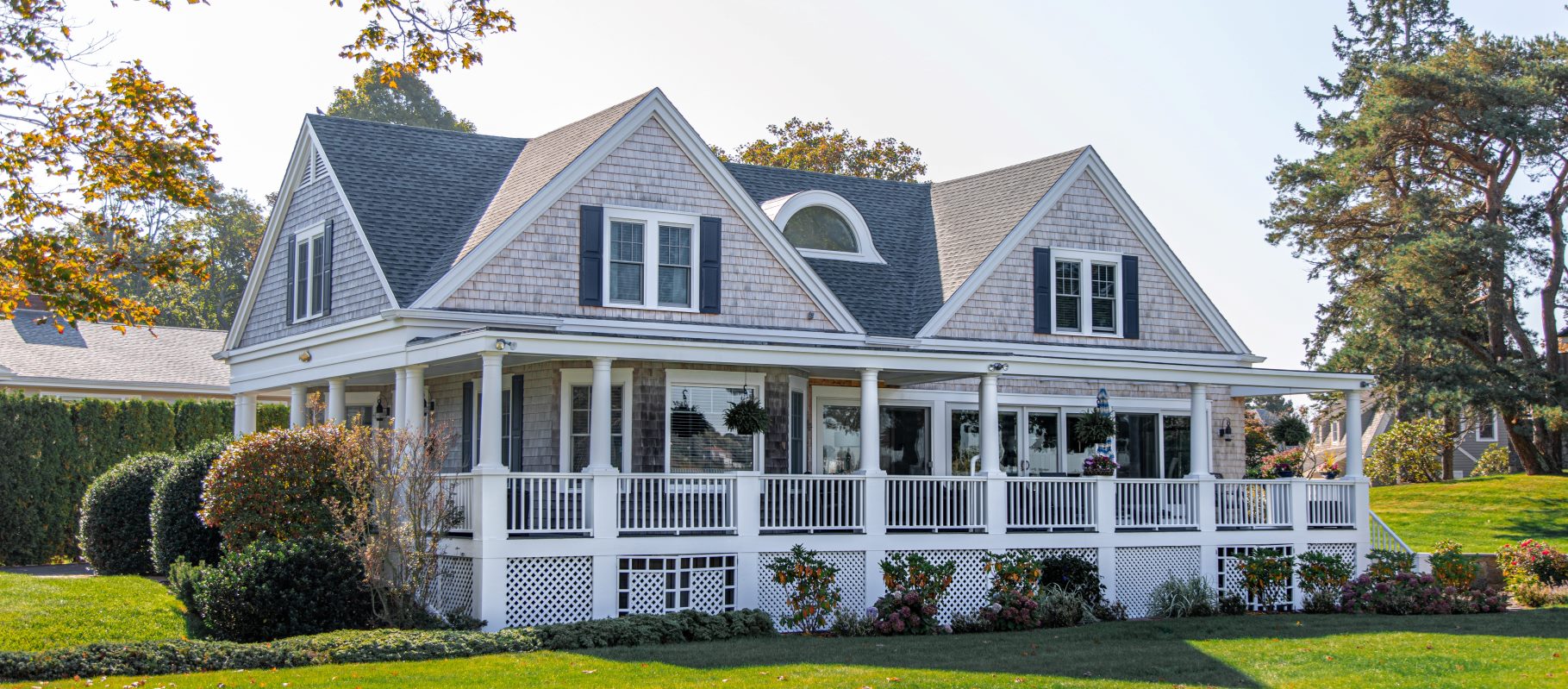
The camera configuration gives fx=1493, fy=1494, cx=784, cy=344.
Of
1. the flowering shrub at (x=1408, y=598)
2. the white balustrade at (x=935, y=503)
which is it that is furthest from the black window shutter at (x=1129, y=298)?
the white balustrade at (x=935, y=503)

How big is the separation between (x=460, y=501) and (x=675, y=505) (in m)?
2.54

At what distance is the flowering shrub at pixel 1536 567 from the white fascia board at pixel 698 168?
1158 centimetres

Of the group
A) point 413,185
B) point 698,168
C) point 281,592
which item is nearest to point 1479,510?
point 698,168

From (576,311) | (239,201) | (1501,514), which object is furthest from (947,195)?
(239,201)

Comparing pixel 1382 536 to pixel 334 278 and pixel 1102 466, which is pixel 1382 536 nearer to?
pixel 1102 466

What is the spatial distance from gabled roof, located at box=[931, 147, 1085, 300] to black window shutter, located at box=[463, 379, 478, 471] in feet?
24.7

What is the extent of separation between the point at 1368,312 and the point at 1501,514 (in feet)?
18.7

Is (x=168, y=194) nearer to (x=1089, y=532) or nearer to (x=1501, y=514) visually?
(x=1089, y=532)

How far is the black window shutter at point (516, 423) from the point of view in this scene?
20859mm

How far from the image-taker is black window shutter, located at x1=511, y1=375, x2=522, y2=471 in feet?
68.4

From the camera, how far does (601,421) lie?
17.8 metres

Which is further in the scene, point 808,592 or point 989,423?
point 989,423

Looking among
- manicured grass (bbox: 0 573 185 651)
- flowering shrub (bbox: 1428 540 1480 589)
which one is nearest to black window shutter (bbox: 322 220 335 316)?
manicured grass (bbox: 0 573 185 651)

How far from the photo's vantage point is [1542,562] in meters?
24.0
